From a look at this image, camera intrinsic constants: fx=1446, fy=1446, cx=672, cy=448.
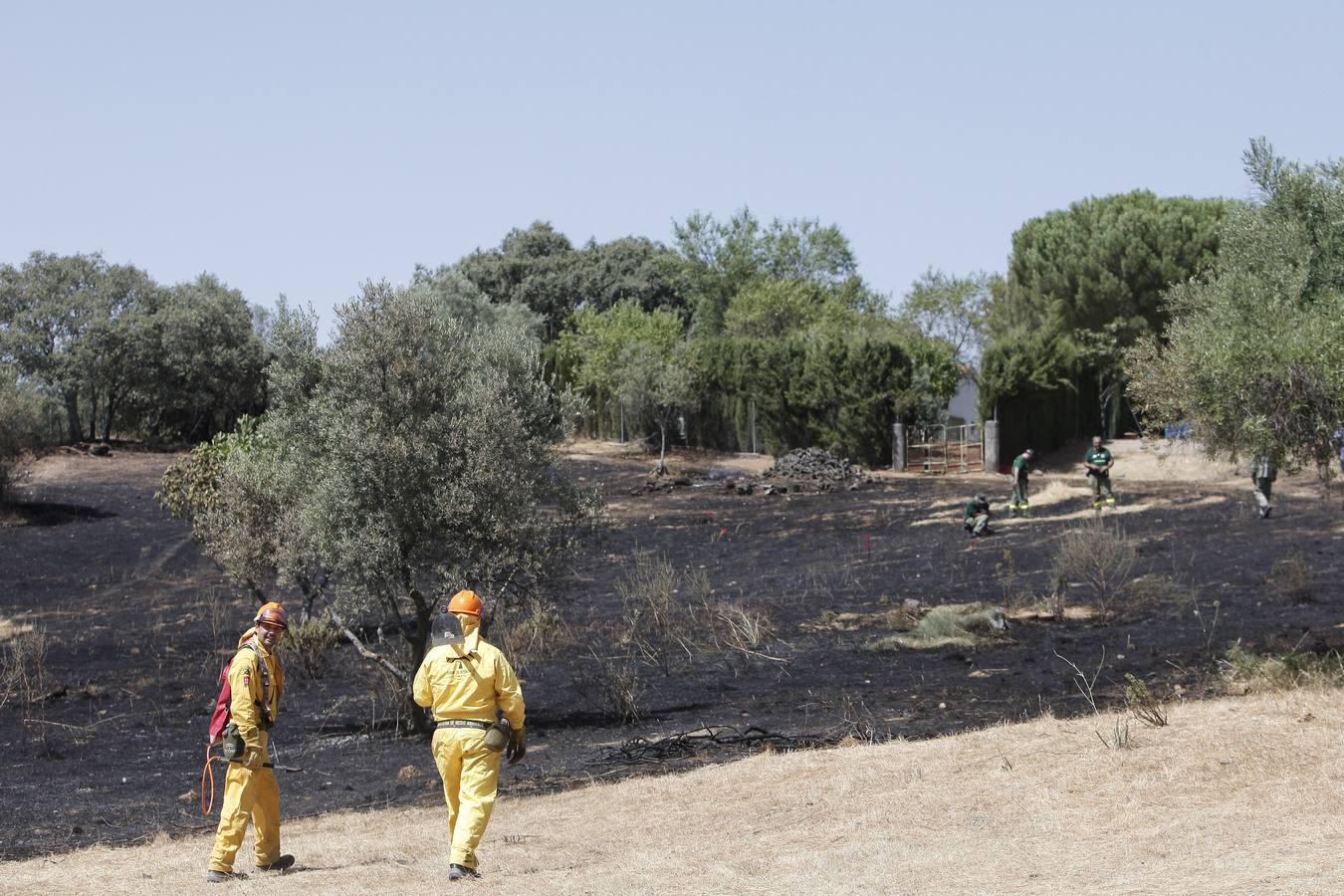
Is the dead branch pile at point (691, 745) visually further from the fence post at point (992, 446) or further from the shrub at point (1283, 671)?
the fence post at point (992, 446)

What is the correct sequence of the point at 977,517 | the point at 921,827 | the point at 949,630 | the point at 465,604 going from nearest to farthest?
the point at 465,604 → the point at 921,827 → the point at 949,630 → the point at 977,517

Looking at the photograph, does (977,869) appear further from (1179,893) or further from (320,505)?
(320,505)

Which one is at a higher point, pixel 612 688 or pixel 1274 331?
pixel 1274 331

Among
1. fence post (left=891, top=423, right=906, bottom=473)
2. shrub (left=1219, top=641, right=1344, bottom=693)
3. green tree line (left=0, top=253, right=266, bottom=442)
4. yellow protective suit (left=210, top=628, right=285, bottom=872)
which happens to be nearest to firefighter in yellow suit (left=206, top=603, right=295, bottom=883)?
yellow protective suit (left=210, top=628, right=285, bottom=872)

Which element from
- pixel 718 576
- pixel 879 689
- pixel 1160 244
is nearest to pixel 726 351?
pixel 1160 244

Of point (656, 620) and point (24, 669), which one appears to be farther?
point (656, 620)

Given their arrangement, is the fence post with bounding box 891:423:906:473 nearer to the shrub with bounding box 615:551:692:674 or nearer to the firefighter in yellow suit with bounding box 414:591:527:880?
the shrub with bounding box 615:551:692:674

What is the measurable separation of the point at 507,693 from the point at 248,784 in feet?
5.80

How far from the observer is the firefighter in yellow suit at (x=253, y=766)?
28.7ft

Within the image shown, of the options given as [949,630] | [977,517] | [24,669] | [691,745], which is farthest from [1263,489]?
[24,669]

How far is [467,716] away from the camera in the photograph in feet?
27.5

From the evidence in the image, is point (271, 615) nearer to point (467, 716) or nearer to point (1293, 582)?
point (467, 716)

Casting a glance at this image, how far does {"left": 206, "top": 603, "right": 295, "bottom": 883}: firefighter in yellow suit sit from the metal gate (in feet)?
123

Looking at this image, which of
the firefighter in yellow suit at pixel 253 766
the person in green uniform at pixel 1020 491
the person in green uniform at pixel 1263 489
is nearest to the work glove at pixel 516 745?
the firefighter in yellow suit at pixel 253 766
